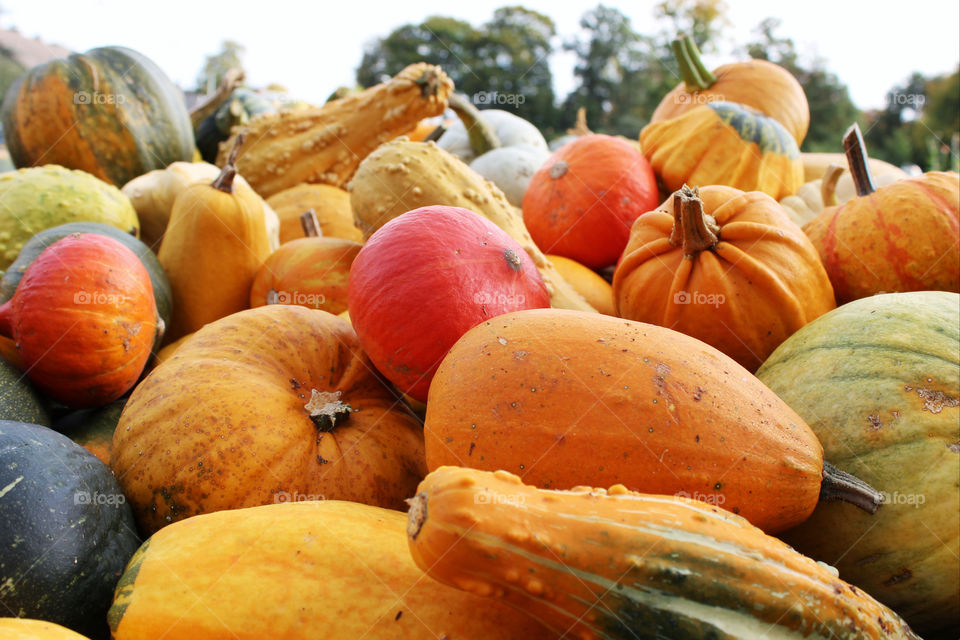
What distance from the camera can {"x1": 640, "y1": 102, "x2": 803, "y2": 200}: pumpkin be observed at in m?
2.61

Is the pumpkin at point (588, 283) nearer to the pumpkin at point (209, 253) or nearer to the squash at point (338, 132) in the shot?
the pumpkin at point (209, 253)

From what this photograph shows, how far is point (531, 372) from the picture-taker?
1.24 metres

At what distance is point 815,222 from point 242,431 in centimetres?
198

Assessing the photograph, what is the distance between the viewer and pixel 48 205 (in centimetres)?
258

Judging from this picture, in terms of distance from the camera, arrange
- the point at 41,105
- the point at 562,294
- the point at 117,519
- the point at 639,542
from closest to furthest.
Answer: the point at 639,542 < the point at 117,519 < the point at 562,294 < the point at 41,105

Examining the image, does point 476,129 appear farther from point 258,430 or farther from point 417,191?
point 258,430

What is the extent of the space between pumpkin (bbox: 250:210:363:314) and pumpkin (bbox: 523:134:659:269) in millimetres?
879

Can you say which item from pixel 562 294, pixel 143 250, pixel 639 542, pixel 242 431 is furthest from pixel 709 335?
pixel 143 250

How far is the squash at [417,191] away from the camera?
2262 mm

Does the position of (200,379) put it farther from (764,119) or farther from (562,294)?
(764,119)

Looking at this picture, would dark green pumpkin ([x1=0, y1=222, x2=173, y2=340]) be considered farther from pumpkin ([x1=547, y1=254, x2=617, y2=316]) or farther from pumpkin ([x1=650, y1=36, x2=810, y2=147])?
pumpkin ([x1=650, y1=36, x2=810, y2=147])

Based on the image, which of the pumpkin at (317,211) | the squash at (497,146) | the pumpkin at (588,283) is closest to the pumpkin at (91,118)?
the pumpkin at (317,211)

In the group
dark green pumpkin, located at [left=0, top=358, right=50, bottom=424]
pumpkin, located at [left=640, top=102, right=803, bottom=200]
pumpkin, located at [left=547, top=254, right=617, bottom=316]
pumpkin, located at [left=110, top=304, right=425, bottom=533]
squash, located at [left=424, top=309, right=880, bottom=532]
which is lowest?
dark green pumpkin, located at [left=0, top=358, right=50, bottom=424]

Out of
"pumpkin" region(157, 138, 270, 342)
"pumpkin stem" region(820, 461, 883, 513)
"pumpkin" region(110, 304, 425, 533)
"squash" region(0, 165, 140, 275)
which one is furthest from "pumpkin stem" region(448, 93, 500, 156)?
"pumpkin stem" region(820, 461, 883, 513)
